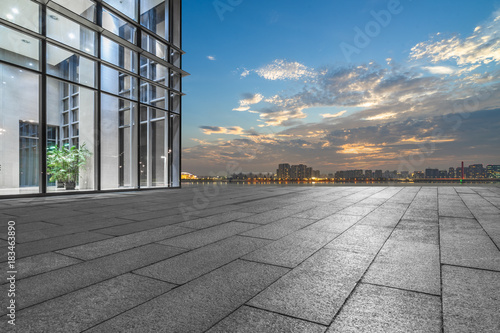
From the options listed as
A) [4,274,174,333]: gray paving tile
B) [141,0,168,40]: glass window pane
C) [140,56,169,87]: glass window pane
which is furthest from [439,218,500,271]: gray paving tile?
[141,0,168,40]: glass window pane

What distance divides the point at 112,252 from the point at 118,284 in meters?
1.09

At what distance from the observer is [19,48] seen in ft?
29.6

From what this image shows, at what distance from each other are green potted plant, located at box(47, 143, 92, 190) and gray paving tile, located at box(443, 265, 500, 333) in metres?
12.8

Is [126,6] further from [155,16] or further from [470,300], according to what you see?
[470,300]

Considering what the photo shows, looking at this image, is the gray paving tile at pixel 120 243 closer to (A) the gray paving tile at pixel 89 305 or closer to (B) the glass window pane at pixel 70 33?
(A) the gray paving tile at pixel 89 305

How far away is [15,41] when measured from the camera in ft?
29.4

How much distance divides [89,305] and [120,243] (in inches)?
72.3

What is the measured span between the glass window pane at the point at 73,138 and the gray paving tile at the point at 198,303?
11.2 metres

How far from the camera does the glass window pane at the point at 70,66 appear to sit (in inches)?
383

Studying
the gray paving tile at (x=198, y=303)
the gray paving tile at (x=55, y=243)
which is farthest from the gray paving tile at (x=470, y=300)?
the gray paving tile at (x=55, y=243)

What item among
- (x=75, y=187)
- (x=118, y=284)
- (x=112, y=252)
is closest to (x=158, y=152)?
(x=75, y=187)

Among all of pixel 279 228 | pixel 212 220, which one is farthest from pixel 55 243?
pixel 279 228

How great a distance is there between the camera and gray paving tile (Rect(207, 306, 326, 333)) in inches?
61.0

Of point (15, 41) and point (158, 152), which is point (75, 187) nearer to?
point (158, 152)
